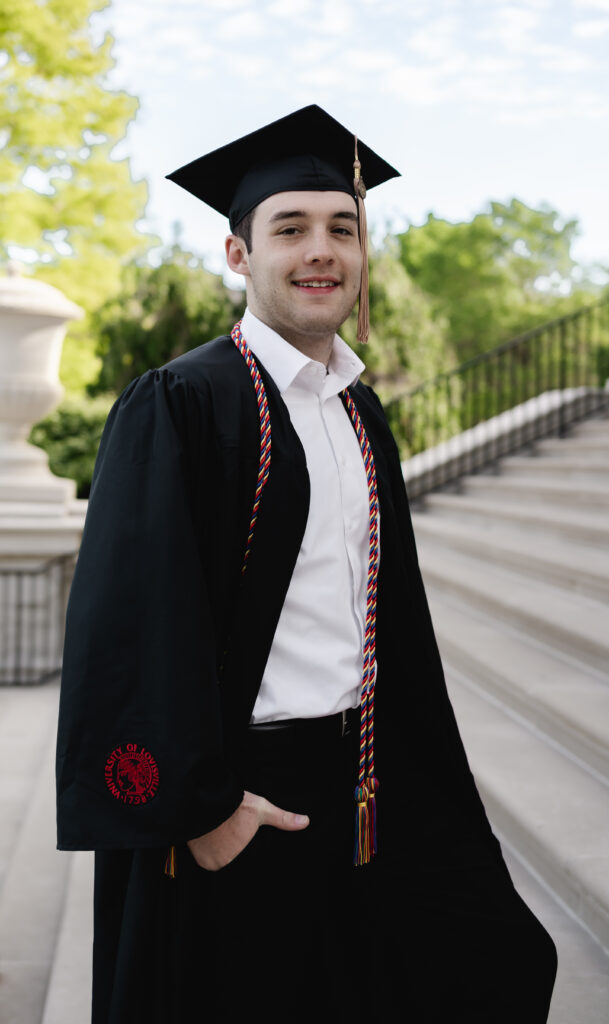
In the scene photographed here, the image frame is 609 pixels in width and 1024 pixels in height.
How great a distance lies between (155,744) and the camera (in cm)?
141

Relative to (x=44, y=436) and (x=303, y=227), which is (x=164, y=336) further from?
(x=303, y=227)

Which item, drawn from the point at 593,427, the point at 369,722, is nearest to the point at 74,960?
the point at 369,722

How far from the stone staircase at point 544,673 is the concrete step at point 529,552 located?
0.04ft

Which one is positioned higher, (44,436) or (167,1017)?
(44,436)

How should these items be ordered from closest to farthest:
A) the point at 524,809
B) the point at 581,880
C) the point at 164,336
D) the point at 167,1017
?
the point at 167,1017
the point at 581,880
the point at 524,809
the point at 164,336

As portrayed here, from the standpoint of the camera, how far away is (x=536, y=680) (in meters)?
4.34

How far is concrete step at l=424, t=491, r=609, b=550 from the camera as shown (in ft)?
20.6

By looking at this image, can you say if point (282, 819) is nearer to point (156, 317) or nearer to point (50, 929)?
point (50, 929)

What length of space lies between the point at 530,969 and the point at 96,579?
3.54 feet

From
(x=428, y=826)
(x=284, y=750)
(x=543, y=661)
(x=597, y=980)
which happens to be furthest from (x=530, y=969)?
(x=543, y=661)

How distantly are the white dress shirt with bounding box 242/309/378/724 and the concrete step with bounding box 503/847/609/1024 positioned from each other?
137 cm

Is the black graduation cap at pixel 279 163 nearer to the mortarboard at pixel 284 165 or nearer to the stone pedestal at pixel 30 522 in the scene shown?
the mortarboard at pixel 284 165

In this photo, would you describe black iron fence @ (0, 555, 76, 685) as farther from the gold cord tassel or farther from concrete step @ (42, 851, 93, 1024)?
the gold cord tassel

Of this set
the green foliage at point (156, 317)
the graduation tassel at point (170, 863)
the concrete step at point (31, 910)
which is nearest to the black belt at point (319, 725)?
the graduation tassel at point (170, 863)
